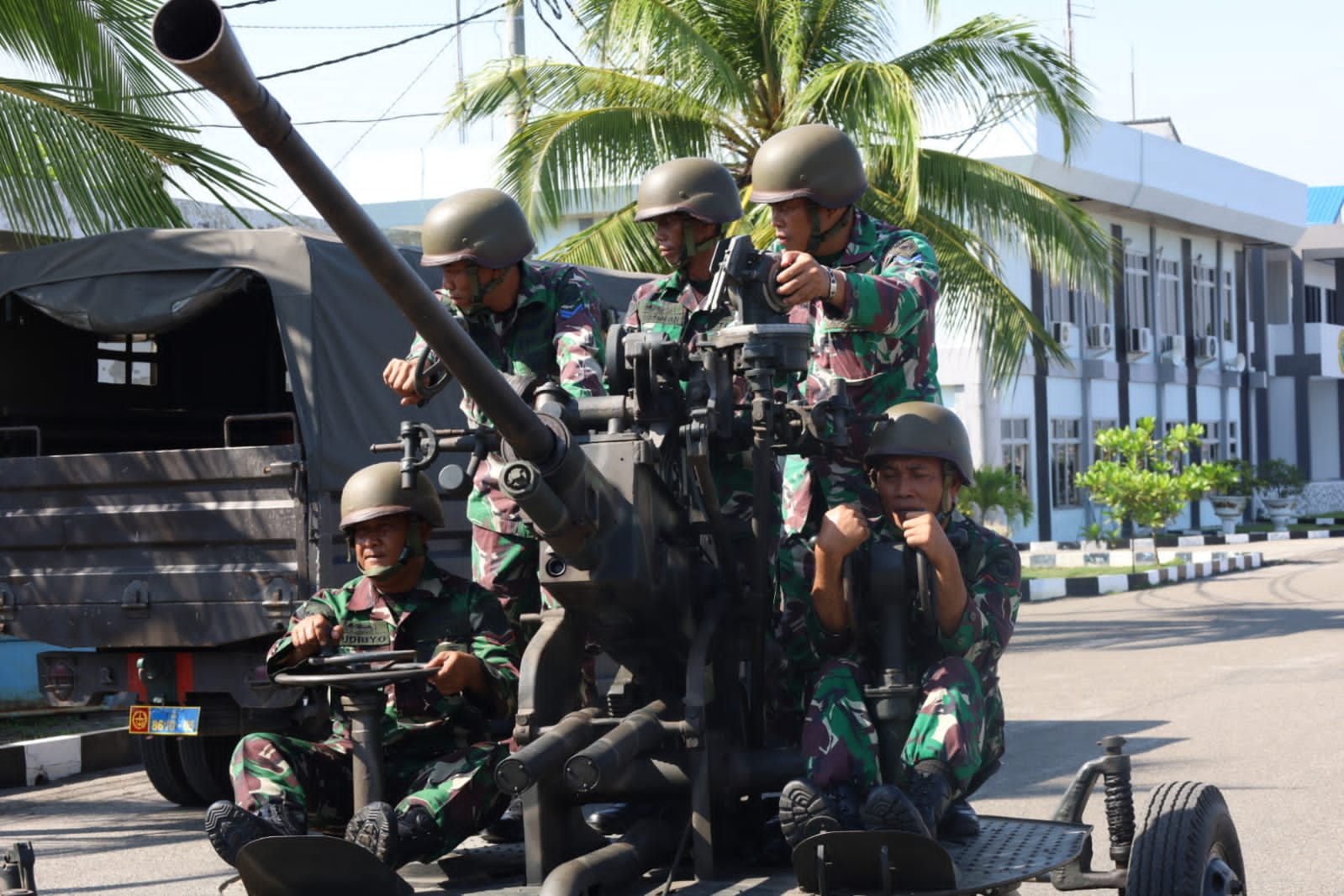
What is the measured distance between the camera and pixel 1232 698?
10867 mm

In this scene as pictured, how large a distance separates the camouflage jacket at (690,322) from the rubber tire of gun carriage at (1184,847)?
1227 millimetres

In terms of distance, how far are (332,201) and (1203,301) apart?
1435 inches

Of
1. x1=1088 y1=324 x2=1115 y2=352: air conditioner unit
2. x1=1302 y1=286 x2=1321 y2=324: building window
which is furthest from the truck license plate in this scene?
x1=1302 y1=286 x2=1321 y2=324: building window

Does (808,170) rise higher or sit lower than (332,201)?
higher

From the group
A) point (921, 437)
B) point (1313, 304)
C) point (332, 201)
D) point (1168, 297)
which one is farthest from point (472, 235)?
point (1313, 304)

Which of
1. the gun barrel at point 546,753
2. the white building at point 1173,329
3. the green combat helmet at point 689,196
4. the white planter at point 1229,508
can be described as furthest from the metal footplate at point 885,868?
the white planter at point 1229,508

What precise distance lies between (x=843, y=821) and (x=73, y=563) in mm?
5188

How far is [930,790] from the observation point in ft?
13.8

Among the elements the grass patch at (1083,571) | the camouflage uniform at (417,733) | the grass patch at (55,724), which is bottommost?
the grass patch at (55,724)

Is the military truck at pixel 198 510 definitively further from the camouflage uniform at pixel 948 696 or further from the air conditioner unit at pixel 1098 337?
the air conditioner unit at pixel 1098 337

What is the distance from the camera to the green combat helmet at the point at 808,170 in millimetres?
4812

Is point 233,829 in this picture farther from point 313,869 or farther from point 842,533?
point 842,533

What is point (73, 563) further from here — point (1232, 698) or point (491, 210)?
point (1232, 698)

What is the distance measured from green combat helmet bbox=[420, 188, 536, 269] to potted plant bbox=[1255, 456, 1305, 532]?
34788mm
